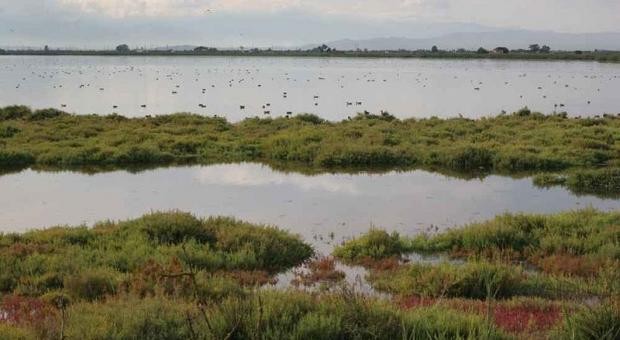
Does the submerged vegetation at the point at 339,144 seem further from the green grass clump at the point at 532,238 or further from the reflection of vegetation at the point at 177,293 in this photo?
the reflection of vegetation at the point at 177,293

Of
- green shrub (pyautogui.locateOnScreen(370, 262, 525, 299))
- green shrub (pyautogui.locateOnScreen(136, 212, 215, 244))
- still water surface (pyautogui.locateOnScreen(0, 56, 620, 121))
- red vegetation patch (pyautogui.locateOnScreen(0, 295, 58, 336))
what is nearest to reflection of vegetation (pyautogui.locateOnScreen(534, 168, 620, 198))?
green shrub (pyautogui.locateOnScreen(370, 262, 525, 299))

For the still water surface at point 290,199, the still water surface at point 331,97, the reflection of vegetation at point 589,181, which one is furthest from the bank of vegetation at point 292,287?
the still water surface at point 331,97

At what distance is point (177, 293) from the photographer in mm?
8859

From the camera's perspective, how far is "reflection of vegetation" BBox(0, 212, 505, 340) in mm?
6984

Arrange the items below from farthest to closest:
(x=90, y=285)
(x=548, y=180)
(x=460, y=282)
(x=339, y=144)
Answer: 1. (x=339, y=144)
2. (x=548, y=180)
3. (x=460, y=282)
4. (x=90, y=285)

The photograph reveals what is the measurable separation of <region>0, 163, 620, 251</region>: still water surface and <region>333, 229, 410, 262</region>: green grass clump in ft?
2.59

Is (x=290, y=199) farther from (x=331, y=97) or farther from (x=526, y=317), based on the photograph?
(x=331, y=97)

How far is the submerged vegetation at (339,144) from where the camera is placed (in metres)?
24.6

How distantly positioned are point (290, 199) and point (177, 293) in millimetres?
10459

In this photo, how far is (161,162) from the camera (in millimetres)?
25734

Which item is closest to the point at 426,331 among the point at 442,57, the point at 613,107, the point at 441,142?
the point at 441,142

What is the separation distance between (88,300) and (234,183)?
12.2m

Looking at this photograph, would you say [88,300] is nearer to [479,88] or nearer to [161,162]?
[161,162]

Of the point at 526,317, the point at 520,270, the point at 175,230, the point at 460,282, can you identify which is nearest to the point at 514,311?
the point at 526,317
